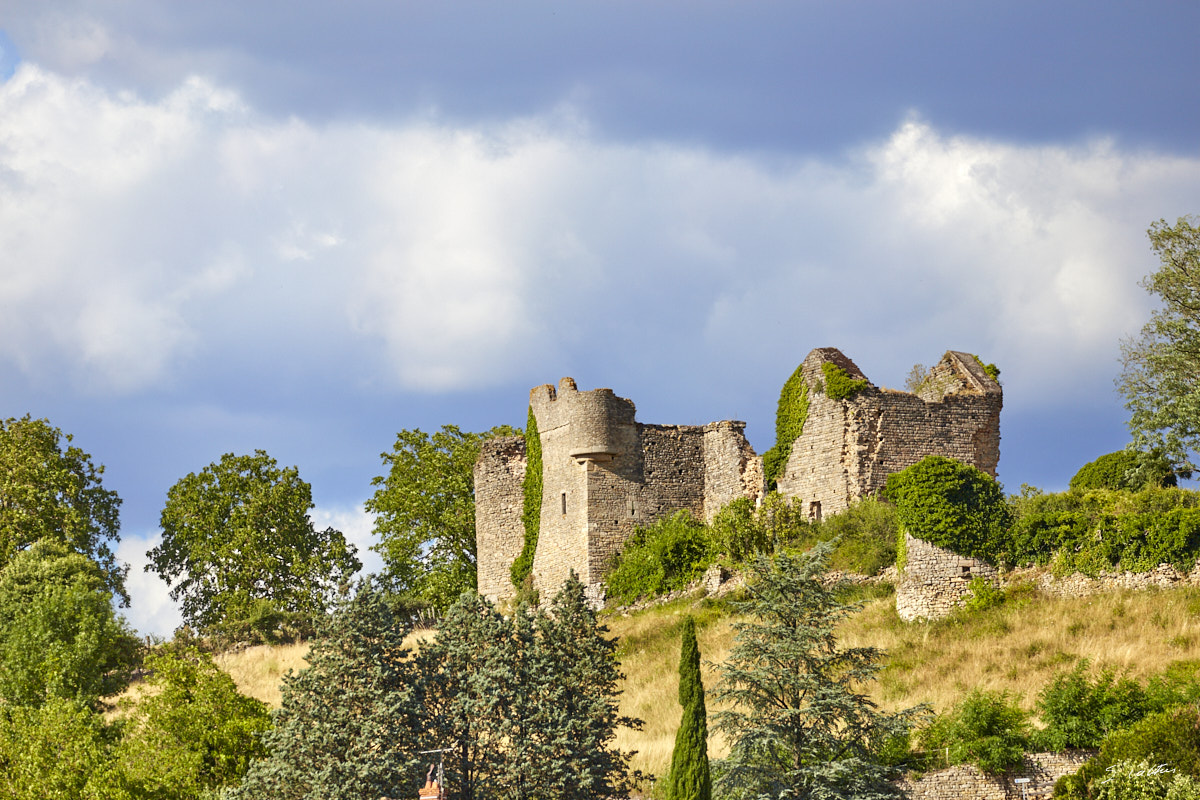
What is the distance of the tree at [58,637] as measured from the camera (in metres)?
33.9

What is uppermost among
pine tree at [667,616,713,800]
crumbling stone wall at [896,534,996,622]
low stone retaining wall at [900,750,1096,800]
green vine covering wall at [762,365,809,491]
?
green vine covering wall at [762,365,809,491]

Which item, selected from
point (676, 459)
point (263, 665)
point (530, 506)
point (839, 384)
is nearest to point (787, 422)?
point (839, 384)

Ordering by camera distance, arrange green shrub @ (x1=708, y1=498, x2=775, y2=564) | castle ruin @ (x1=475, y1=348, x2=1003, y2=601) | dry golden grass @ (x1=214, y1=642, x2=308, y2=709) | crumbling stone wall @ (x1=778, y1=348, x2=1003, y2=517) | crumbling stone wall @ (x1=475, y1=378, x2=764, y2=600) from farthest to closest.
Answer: crumbling stone wall @ (x1=475, y1=378, x2=764, y2=600) → castle ruin @ (x1=475, y1=348, x2=1003, y2=601) → crumbling stone wall @ (x1=778, y1=348, x2=1003, y2=517) → green shrub @ (x1=708, y1=498, x2=775, y2=564) → dry golden grass @ (x1=214, y1=642, x2=308, y2=709)

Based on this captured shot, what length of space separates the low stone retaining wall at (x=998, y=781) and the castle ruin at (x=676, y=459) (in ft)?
43.5

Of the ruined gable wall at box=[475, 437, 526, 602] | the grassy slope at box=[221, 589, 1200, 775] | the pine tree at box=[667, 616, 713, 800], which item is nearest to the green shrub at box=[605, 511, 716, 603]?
the ruined gable wall at box=[475, 437, 526, 602]

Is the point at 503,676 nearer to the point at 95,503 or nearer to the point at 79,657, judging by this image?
the point at 79,657

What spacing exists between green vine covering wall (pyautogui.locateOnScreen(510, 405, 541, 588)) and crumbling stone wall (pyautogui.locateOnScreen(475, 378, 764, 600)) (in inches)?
14.1

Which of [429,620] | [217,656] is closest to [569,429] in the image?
[429,620]

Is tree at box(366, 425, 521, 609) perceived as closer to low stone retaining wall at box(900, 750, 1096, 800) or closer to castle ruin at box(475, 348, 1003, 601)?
castle ruin at box(475, 348, 1003, 601)

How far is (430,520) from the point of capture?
4747cm

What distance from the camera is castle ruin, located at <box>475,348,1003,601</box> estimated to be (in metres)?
35.4

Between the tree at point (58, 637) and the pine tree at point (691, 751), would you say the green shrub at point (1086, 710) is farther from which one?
the tree at point (58, 637)

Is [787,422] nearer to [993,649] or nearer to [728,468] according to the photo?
[728,468]

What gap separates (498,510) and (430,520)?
5.68 metres
